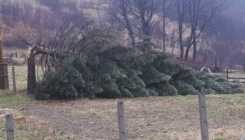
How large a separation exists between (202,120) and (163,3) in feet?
129

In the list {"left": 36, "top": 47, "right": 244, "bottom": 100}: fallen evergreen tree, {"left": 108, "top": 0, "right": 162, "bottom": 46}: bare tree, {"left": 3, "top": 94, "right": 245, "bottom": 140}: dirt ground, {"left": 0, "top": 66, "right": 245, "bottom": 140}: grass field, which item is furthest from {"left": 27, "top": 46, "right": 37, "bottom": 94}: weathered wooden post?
{"left": 108, "top": 0, "right": 162, "bottom": 46}: bare tree

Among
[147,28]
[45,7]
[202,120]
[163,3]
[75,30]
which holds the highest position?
[45,7]

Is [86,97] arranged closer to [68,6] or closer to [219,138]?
[219,138]

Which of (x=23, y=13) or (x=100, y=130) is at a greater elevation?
(x=23, y=13)

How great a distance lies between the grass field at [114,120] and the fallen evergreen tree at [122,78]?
713mm

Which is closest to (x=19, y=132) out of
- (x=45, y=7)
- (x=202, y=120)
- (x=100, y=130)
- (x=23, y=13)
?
(x=100, y=130)

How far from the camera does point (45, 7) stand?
70812mm

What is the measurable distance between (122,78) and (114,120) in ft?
18.2

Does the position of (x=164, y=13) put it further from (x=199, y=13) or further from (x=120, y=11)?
(x=120, y=11)

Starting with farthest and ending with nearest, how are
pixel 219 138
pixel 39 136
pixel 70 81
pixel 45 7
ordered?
pixel 45 7 < pixel 70 81 < pixel 39 136 < pixel 219 138

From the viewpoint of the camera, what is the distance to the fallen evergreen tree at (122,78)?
45.7ft

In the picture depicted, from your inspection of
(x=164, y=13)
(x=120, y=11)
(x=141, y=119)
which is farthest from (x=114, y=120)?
(x=164, y=13)

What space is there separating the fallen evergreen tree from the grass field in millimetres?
713

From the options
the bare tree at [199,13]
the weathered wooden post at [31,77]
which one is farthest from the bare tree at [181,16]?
the weathered wooden post at [31,77]
